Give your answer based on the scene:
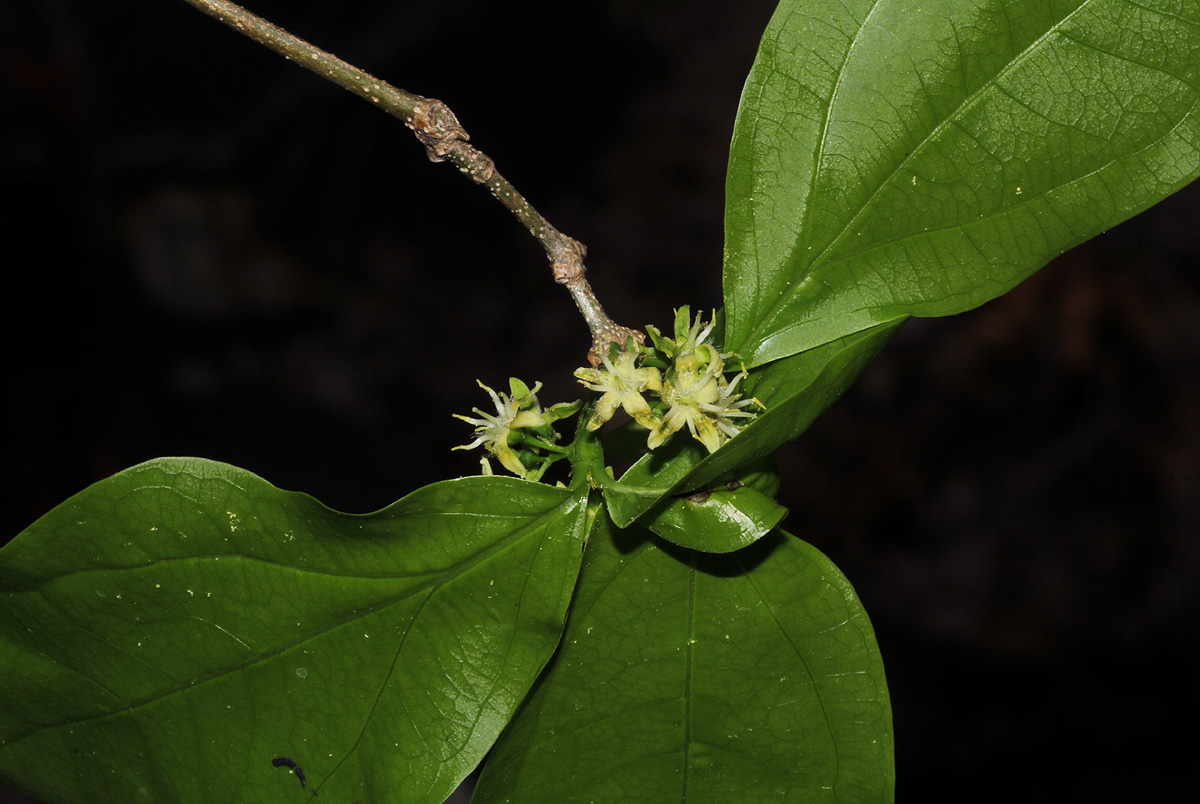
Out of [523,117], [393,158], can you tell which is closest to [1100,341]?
[523,117]

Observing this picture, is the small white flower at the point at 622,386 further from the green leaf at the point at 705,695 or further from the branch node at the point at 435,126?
the branch node at the point at 435,126

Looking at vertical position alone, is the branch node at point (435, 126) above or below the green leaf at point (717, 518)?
above

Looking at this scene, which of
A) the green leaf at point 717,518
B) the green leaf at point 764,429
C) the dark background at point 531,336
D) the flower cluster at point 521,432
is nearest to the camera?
the green leaf at point 764,429

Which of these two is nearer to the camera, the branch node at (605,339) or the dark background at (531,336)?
the branch node at (605,339)

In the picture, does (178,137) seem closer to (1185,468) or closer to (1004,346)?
(1004,346)

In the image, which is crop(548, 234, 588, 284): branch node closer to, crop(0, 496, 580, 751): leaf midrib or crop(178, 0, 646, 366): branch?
crop(178, 0, 646, 366): branch

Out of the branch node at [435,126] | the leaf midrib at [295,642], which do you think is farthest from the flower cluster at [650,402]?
the branch node at [435,126]

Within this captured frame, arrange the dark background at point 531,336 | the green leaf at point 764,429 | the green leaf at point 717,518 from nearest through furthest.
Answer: the green leaf at point 764,429
the green leaf at point 717,518
the dark background at point 531,336
